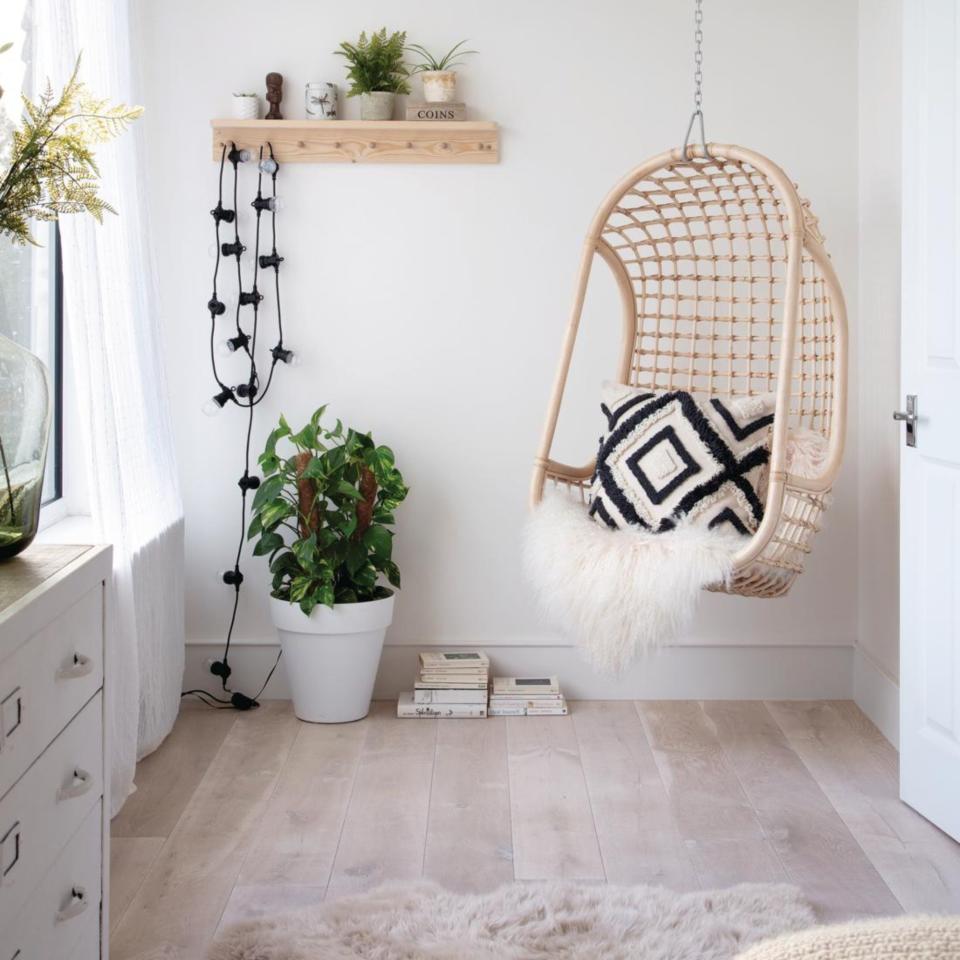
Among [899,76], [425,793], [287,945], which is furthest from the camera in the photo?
[899,76]

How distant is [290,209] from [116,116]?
1746 millimetres

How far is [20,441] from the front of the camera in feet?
5.66

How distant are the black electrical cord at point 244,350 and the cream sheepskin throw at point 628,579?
1.18 meters

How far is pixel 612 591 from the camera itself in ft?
8.29

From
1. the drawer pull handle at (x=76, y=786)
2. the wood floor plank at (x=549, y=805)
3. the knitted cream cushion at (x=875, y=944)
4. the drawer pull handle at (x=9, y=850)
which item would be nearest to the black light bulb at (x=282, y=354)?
the wood floor plank at (x=549, y=805)

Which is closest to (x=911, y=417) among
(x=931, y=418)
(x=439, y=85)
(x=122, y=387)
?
(x=931, y=418)

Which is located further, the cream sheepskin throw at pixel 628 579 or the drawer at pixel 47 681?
the cream sheepskin throw at pixel 628 579

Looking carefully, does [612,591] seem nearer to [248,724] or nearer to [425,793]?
[425,793]

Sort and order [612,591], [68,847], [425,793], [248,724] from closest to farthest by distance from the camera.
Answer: [68,847] → [612,591] → [425,793] → [248,724]

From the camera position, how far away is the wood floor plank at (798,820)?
226cm

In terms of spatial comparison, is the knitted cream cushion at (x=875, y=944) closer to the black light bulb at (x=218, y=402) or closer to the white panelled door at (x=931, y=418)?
the white panelled door at (x=931, y=418)

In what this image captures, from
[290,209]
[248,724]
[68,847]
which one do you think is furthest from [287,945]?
[290,209]

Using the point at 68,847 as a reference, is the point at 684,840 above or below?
below

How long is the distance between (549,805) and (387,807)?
39 cm
